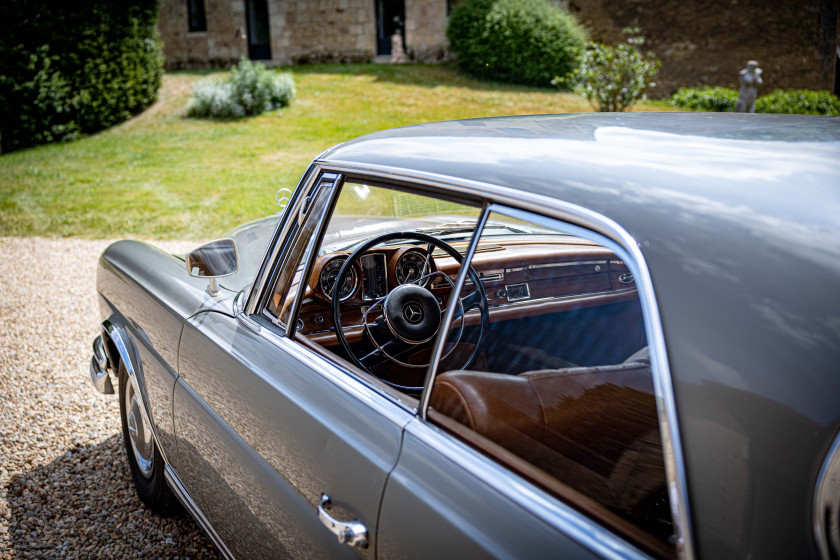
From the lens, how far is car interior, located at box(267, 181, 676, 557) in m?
1.20

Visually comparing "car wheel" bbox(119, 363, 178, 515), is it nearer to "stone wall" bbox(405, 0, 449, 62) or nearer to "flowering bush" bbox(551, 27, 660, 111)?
"flowering bush" bbox(551, 27, 660, 111)

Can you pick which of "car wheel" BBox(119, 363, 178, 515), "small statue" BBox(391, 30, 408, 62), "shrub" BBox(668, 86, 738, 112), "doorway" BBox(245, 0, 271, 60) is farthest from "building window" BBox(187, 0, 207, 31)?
"car wheel" BBox(119, 363, 178, 515)

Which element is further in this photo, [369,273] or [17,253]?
[17,253]

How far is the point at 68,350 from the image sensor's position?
17.0ft

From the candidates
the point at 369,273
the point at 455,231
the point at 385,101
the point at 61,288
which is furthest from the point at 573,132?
the point at 385,101

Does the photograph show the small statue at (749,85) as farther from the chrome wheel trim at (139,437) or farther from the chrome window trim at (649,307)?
the chrome window trim at (649,307)

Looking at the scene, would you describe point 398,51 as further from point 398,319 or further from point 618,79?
point 398,319

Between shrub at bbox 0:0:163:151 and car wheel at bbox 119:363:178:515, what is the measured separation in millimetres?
12713

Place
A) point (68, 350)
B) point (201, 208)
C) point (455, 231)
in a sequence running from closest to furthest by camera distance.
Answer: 1. point (455, 231)
2. point (68, 350)
3. point (201, 208)

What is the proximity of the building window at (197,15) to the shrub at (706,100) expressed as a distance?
15.1 metres

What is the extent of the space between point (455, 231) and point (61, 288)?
234 inches

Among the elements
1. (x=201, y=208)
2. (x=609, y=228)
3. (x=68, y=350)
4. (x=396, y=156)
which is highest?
(x=396, y=156)

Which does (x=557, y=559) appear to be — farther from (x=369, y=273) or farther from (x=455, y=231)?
(x=369, y=273)

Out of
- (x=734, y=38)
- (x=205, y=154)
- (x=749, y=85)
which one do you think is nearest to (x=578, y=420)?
(x=205, y=154)
